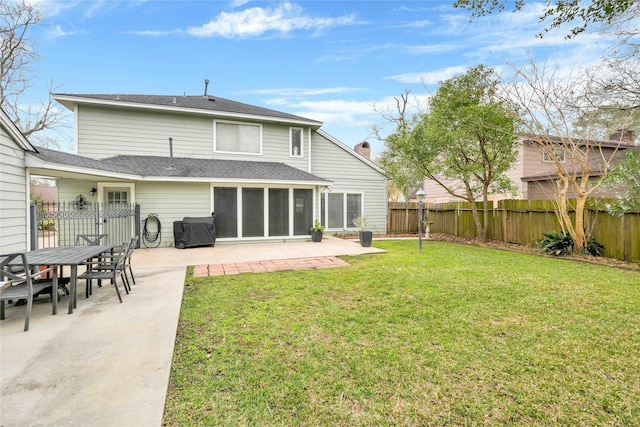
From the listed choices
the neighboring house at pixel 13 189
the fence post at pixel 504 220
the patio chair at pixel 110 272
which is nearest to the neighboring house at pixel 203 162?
the neighboring house at pixel 13 189

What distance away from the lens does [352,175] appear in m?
13.4

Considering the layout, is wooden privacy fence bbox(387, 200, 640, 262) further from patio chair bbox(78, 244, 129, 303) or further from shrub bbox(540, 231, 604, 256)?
patio chair bbox(78, 244, 129, 303)

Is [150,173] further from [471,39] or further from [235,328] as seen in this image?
[471,39]

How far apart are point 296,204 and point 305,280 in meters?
5.73

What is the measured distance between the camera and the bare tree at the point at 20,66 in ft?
50.4

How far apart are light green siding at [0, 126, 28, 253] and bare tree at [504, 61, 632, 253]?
12.1 metres

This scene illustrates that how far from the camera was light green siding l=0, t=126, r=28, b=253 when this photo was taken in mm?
4395

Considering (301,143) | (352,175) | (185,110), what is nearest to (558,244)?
(352,175)

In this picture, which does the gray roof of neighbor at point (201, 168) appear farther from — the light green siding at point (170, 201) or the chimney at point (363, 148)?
the chimney at point (363, 148)

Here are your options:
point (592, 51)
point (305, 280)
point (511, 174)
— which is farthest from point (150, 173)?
point (511, 174)

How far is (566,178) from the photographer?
8.42 metres

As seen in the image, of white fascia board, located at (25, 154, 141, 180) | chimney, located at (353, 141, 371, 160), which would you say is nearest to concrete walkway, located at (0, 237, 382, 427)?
white fascia board, located at (25, 154, 141, 180)

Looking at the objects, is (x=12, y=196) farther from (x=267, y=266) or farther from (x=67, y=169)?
(x=267, y=266)

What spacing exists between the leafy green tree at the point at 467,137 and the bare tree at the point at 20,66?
20.1m
